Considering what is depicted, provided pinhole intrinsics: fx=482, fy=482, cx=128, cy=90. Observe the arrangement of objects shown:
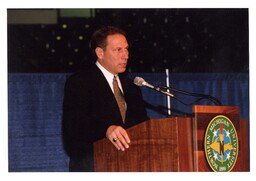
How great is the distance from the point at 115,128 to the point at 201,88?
969mm

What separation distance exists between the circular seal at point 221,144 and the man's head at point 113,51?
0.53 metres

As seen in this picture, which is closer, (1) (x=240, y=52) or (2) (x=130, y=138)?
(2) (x=130, y=138)

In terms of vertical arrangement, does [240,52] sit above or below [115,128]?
above

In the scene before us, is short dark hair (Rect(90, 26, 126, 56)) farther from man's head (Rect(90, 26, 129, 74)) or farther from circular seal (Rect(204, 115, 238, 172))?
circular seal (Rect(204, 115, 238, 172))

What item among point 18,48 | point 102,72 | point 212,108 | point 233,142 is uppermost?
point 18,48

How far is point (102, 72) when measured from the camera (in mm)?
2246

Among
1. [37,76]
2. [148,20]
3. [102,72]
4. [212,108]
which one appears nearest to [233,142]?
[212,108]

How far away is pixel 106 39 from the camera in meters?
2.27

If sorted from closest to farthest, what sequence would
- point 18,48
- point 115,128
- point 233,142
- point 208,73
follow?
1. point 115,128
2. point 233,142
3. point 18,48
4. point 208,73

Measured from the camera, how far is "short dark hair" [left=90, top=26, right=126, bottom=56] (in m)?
2.30

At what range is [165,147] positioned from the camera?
1.78 metres

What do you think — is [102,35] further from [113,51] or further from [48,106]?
[48,106]

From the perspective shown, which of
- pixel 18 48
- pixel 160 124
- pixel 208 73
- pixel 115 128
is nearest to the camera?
pixel 160 124
